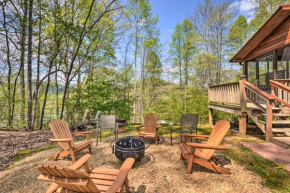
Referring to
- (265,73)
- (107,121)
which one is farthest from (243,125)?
(107,121)

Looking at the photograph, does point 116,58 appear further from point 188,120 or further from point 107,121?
point 188,120

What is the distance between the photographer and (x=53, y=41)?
7.31 meters

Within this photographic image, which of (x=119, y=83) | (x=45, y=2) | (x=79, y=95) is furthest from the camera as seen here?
(x=119, y=83)

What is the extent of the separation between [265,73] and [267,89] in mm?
805

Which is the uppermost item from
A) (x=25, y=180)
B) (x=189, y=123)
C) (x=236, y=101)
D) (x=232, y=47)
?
(x=232, y=47)

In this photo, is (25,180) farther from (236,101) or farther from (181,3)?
(181,3)

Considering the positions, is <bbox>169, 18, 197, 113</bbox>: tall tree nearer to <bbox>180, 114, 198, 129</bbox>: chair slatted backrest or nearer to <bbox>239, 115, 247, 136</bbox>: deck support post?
<bbox>239, 115, 247, 136</bbox>: deck support post

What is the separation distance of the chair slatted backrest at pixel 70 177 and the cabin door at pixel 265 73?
8190 mm

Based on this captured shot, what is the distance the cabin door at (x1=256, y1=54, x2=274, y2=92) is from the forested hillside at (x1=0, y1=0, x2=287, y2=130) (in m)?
3.35

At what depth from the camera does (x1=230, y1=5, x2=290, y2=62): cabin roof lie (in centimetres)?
495

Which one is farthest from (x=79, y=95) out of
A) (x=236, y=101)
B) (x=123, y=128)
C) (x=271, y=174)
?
(x=271, y=174)

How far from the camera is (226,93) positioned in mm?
6242

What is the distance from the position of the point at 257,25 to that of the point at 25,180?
16.2m

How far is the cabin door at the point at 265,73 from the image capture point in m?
6.93
